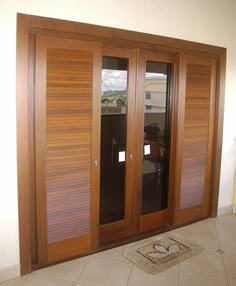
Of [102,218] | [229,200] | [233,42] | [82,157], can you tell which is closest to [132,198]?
[102,218]

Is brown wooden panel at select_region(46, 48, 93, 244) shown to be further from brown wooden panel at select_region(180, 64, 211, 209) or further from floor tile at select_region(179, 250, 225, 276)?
brown wooden panel at select_region(180, 64, 211, 209)

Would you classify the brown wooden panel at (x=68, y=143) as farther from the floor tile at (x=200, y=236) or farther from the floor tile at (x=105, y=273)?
the floor tile at (x=200, y=236)

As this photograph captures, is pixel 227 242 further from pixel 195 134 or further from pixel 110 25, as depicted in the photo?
pixel 110 25

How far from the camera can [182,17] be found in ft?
9.98

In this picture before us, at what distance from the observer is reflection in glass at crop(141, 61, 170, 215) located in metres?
3.05

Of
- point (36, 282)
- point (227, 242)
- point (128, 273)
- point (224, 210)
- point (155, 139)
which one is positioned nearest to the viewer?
point (36, 282)

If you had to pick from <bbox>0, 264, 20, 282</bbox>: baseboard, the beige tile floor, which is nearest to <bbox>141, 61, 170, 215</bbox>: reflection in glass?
the beige tile floor

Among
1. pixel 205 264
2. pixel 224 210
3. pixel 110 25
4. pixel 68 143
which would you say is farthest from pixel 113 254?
pixel 110 25

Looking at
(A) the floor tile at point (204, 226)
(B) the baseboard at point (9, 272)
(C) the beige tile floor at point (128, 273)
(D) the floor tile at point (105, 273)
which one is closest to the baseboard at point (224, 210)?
(A) the floor tile at point (204, 226)

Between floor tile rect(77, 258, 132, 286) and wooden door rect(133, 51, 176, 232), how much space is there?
564 mm

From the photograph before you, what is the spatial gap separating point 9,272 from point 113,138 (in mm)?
1489

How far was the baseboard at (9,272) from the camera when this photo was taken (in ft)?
7.88

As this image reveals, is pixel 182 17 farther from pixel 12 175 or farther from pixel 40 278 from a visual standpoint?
pixel 40 278

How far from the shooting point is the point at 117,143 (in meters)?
2.92
